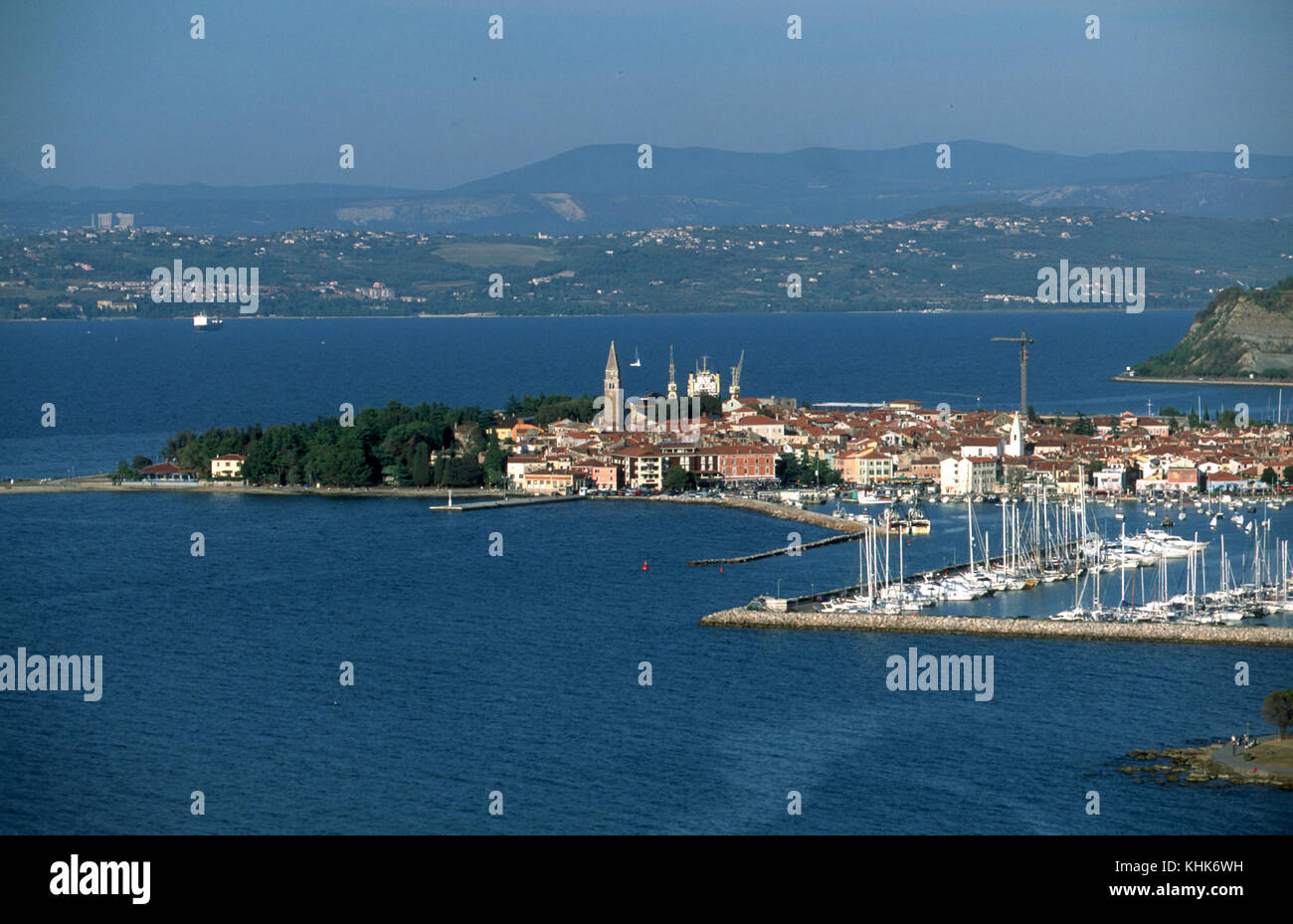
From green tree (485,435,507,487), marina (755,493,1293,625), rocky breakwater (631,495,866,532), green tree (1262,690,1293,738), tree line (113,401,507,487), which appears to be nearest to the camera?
green tree (1262,690,1293,738)

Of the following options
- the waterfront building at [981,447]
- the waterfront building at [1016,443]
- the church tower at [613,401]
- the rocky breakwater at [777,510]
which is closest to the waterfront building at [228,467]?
the rocky breakwater at [777,510]

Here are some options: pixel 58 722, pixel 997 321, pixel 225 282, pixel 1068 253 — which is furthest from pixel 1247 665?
pixel 1068 253

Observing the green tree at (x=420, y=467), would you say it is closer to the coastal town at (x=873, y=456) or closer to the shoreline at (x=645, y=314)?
the coastal town at (x=873, y=456)

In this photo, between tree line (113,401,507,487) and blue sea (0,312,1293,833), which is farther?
tree line (113,401,507,487)

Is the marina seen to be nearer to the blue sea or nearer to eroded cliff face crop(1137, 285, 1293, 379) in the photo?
the blue sea

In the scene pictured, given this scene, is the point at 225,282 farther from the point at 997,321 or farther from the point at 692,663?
the point at 692,663

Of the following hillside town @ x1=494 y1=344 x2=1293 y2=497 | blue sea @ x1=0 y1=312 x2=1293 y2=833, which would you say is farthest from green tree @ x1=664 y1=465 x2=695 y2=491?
blue sea @ x1=0 y1=312 x2=1293 y2=833

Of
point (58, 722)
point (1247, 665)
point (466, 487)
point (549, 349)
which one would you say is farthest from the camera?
point (549, 349)
